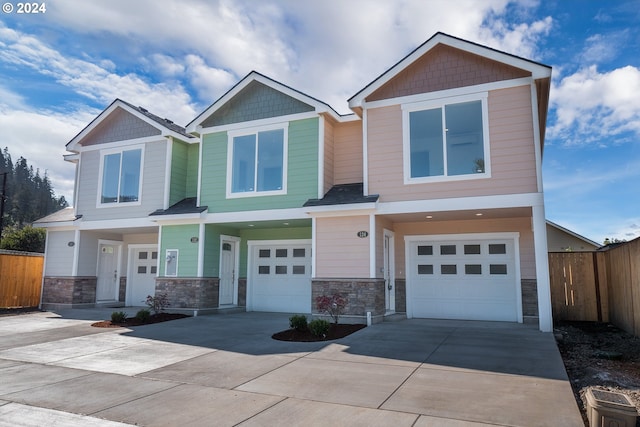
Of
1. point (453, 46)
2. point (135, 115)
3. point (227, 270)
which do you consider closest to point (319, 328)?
point (227, 270)

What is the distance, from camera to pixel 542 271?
1028 centimetres

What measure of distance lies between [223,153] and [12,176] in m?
81.6

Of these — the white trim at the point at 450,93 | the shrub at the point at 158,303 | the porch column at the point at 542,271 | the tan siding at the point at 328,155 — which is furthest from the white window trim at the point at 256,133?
the porch column at the point at 542,271

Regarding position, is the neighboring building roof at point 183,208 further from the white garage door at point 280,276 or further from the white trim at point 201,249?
the white garage door at point 280,276

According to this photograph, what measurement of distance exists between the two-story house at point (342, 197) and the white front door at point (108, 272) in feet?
0.30

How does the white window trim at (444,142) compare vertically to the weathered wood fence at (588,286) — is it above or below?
above

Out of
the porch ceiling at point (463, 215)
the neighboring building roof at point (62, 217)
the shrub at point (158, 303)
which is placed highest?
the neighboring building roof at point (62, 217)

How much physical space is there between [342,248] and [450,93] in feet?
16.5

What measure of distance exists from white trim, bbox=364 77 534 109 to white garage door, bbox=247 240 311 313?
5286 mm

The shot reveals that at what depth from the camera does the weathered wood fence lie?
11.3m

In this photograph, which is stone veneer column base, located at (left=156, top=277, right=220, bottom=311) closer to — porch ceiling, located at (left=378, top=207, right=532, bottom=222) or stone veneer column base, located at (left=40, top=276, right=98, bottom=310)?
stone veneer column base, located at (left=40, top=276, right=98, bottom=310)

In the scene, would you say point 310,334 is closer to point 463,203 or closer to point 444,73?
point 463,203

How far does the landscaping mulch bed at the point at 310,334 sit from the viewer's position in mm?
9438

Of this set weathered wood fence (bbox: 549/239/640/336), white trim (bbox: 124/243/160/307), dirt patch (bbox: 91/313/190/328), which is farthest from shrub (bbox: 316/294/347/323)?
white trim (bbox: 124/243/160/307)
